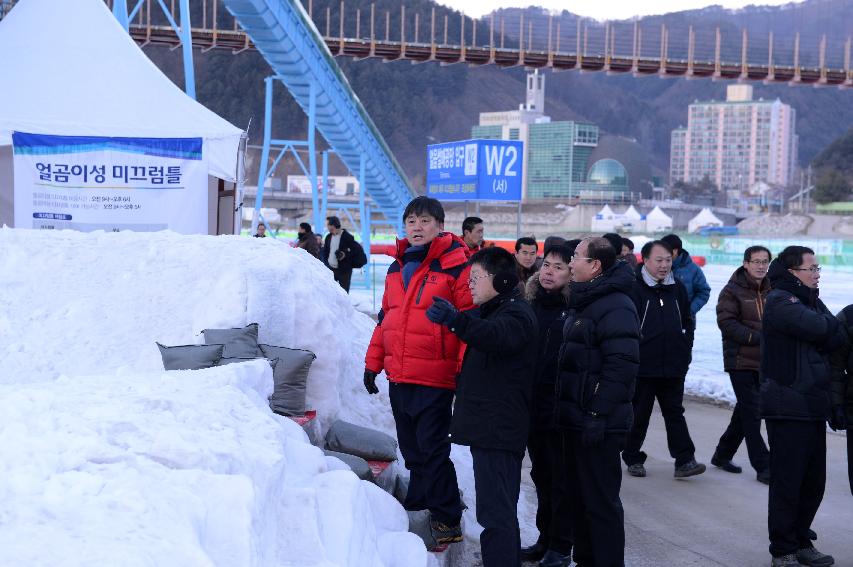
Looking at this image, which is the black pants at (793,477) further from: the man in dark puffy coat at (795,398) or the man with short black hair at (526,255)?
the man with short black hair at (526,255)

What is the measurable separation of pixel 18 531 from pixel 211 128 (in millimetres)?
8944

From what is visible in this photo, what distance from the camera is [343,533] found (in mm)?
3607

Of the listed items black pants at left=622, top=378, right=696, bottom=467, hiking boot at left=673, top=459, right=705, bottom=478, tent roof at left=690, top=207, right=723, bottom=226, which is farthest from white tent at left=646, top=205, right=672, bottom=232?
hiking boot at left=673, top=459, right=705, bottom=478

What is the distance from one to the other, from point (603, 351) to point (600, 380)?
0.46ft

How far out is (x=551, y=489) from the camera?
18.4ft

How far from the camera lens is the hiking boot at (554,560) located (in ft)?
17.9

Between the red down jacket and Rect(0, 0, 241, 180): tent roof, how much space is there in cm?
634

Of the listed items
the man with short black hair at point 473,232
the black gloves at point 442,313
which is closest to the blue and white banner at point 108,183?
the man with short black hair at point 473,232

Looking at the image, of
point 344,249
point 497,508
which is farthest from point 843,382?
point 344,249

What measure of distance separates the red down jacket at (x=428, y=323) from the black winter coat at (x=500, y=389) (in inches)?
12.8

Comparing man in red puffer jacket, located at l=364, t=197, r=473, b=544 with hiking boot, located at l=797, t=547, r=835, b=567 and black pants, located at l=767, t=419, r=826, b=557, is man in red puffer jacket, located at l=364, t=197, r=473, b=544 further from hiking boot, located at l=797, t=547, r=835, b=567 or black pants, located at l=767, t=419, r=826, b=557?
hiking boot, located at l=797, t=547, r=835, b=567

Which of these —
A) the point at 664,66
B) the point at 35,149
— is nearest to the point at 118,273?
the point at 35,149

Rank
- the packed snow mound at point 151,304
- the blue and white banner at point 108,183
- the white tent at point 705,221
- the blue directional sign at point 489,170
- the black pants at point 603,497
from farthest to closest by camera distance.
Result: the white tent at point 705,221 < the blue directional sign at point 489,170 < the blue and white banner at point 108,183 < the packed snow mound at point 151,304 < the black pants at point 603,497

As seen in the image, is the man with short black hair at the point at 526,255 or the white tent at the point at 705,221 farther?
the white tent at the point at 705,221
